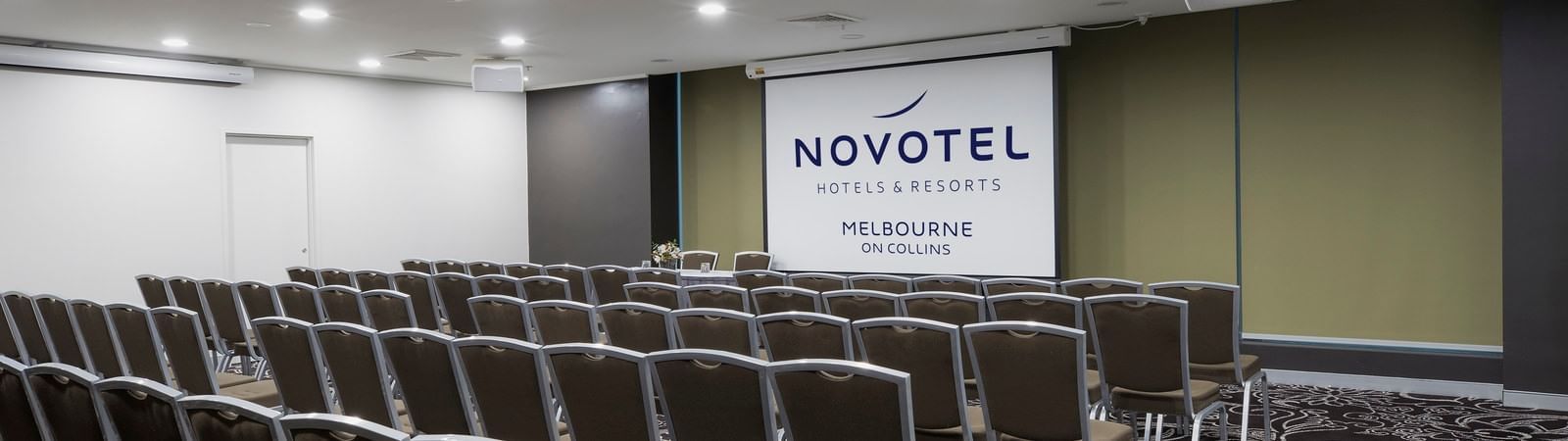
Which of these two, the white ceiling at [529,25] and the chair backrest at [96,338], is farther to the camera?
the white ceiling at [529,25]

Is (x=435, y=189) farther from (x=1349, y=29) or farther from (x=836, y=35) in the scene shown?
(x=1349, y=29)

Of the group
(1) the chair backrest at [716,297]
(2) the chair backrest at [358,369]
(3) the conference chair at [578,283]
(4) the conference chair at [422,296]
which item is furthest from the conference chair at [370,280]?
(2) the chair backrest at [358,369]

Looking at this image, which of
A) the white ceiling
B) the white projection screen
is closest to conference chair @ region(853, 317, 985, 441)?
the white ceiling

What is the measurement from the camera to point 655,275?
314 inches

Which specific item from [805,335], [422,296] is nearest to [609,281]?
[422,296]

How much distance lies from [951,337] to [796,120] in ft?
23.6

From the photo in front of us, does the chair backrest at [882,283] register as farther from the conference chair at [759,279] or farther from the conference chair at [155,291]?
the conference chair at [155,291]

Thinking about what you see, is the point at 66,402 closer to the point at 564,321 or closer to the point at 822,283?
the point at 564,321

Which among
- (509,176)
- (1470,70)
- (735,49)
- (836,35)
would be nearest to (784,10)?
(836,35)

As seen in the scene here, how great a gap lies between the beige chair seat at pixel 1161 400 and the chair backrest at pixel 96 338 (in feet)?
14.6

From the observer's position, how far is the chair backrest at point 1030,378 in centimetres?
386

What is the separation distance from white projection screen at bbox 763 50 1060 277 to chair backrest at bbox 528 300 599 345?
17.3 feet

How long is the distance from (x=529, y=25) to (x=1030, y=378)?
19.1 feet

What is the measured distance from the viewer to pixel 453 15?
8.15m
